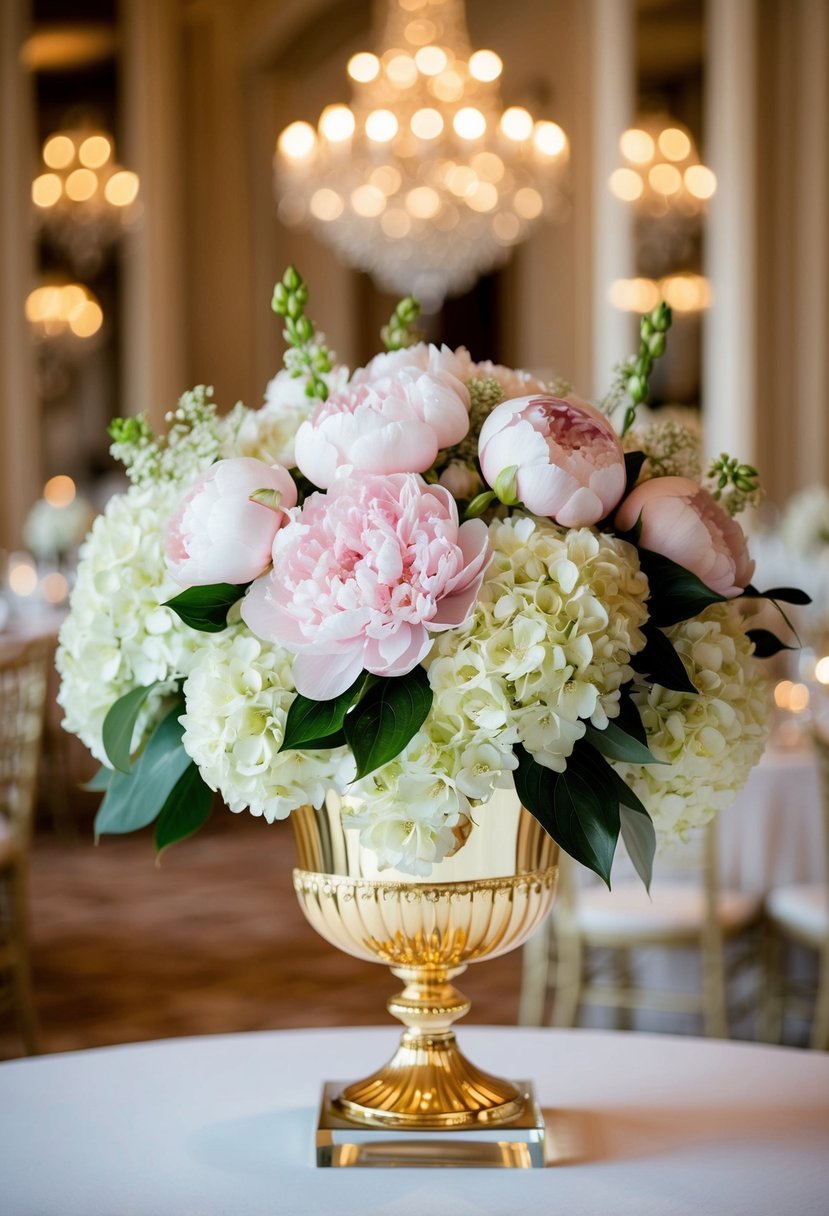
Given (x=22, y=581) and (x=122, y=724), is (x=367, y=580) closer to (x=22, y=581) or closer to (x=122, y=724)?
(x=122, y=724)

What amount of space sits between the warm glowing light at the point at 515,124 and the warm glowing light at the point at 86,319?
144 inches

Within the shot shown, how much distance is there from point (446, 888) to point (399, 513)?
30 cm

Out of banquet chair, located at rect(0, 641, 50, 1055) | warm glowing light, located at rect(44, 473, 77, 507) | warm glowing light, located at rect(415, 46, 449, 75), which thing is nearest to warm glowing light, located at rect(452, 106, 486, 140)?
warm glowing light, located at rect(415, 46, 449, 75)

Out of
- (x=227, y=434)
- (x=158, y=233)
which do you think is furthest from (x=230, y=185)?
(x=227, y=434)

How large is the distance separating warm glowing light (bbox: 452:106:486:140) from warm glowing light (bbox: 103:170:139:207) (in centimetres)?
313

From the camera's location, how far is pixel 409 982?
123 cm

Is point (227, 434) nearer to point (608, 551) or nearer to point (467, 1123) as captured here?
point (608, 551)

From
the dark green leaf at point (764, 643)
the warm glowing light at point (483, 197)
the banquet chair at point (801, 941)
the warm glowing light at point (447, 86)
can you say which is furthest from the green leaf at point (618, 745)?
the warm glowing light at point (483, 197)

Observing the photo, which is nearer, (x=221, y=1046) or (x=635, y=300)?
(x=221, y=1046)

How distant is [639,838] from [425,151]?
666cm

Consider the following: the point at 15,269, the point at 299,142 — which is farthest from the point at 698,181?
the point at 15,269

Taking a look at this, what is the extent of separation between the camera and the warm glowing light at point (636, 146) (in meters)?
7.94

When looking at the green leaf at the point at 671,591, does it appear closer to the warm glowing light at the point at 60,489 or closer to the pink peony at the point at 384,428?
the pink peony at the point at 384,428

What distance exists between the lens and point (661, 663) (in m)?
1.09
